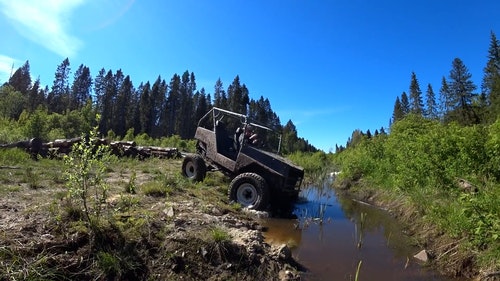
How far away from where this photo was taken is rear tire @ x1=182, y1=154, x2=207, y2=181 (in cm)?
1074

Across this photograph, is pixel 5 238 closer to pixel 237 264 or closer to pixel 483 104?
pixel 237 264

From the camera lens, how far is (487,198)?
17.7ft

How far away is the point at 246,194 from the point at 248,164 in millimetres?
906

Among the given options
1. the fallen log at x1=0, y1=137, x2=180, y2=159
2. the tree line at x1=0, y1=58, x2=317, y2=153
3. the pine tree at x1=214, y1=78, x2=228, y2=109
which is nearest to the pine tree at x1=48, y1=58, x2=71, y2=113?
the tree line at x1=0, y1=58, x2=317, y2=153

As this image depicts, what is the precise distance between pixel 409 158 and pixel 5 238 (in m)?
11.8

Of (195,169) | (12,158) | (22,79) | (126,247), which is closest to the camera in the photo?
(126,247)

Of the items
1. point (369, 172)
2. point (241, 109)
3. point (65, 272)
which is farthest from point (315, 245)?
point (241, 109)

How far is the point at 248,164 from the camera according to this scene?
9.56 metres

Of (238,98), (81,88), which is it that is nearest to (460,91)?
(238,98)

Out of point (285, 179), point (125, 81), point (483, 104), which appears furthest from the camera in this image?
point (125, 81)

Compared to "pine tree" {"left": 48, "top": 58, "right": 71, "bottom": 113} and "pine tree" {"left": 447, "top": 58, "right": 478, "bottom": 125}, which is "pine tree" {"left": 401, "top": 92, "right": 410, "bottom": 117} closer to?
"pine tree" {"left": 447, "top": 58, "right": 478, "bottom": 125}

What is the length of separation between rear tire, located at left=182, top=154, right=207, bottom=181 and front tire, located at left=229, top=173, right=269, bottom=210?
1982mm

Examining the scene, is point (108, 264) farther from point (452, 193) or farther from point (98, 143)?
point (98, 143)

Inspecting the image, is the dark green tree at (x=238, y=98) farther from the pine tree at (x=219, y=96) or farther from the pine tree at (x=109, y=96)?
the pine tree at (x=109, y=96)
